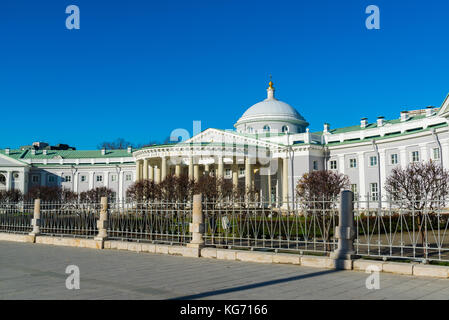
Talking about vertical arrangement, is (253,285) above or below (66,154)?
below

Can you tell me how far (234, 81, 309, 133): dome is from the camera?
5394cm

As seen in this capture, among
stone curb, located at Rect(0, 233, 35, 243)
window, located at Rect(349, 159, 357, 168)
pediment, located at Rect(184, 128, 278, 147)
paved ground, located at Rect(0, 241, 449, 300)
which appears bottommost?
stone curb, located at Rect(0, 233, 35, 243)

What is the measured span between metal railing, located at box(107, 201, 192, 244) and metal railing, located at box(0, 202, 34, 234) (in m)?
5.51

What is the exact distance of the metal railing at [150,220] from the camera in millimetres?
13828

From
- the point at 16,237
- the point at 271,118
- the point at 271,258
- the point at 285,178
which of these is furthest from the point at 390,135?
the point at 271,258

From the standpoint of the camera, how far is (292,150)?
4456 centimetres

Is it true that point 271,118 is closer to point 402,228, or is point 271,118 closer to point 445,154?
point 445,154

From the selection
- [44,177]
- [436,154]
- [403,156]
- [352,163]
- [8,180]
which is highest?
[403,156]

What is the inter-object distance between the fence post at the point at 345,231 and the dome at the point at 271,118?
44204 millimetres

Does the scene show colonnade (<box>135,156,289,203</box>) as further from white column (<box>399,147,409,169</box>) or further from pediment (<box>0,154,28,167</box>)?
pediment (<box>0,154,28,167</box>)

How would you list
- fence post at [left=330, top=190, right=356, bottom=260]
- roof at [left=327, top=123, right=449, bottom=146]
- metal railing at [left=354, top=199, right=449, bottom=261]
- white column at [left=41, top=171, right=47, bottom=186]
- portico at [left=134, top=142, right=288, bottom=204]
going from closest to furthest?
metal railing at [left=354, top=199, right=449, bottom=261], fence post at [left=330, top=190, right=356, bottom=260], roof at [left=327, top=123, right=449, bottom=146], portico at [left=134, top=142, right=288, bottom=204], white column at [left=41, top=171, right=47, bottom=186]

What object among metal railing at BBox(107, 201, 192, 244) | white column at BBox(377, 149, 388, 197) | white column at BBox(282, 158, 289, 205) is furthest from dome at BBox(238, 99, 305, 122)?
metal railing at BBox(107, 201, 192, 244)

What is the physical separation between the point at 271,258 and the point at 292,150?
3441 cm

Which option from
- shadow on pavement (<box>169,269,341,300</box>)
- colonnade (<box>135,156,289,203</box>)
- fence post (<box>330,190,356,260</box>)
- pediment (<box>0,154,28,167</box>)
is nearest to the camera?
shadow on pavement (<box>169,269,341,300</box>)
